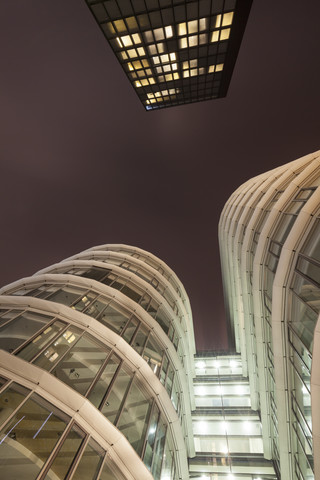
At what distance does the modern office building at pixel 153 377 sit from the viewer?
8.26 m

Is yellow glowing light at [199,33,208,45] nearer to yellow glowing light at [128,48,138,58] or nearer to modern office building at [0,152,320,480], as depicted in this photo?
yellow glowing light at [128,48,138,58]

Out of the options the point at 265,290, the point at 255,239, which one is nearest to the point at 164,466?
the point at 265,290

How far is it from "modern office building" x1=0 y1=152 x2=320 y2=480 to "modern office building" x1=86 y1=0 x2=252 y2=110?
60.0 feet

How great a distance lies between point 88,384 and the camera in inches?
407

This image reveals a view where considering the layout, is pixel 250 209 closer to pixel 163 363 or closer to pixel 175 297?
pixel 175 297

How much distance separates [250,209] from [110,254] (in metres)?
14.0

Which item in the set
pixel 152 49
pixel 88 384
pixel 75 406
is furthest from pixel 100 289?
pixel 152 49

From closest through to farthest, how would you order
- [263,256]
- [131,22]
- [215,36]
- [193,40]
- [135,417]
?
[135,417] < [263,256] < [131,22] < [215,36] < [193,40]

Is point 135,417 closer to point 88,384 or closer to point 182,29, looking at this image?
point 88,384

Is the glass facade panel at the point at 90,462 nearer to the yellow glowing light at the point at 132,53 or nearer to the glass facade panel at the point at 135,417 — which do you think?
the glass facade panel at the point at 135,417

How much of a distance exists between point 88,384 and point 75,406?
1626 millimetres

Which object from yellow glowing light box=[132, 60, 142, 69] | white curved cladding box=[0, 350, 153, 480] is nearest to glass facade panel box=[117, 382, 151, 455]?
white curved cladding box=[0, 350, 153, 480]

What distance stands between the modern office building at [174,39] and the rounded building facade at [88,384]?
2374cm

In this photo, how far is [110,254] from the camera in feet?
81.4
